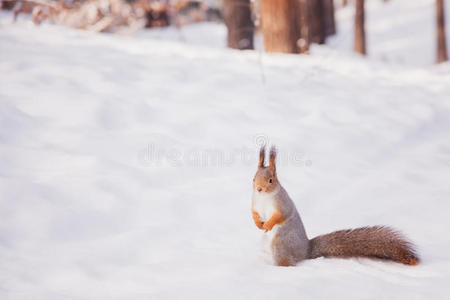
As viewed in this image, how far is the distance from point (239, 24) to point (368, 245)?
6.93 metres

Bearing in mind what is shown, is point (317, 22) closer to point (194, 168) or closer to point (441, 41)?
point (441, 41)

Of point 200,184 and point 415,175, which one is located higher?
Result: point 200,184

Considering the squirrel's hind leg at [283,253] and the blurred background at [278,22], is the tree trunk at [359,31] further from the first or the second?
the squirrel's hind leg at [283,253]

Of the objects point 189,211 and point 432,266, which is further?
point 189,211

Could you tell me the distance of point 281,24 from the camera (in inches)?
293

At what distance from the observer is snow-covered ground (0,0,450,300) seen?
250 cm

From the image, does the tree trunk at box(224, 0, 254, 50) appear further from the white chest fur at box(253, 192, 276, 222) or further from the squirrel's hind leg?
the squirrel's hind leg

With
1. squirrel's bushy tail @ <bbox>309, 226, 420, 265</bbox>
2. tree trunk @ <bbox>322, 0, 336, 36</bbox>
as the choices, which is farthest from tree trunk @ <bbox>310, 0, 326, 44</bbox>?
squirrel's bushy tail @ <bbox>309, 226, 420, 265</bbox>

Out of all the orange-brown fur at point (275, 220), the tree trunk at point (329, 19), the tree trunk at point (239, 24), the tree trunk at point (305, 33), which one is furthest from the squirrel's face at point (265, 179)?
the tree trunk at point (329, 19)

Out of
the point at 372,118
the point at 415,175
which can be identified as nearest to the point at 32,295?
the point at 415,175

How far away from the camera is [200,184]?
399cm

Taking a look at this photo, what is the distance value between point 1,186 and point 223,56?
189 inches

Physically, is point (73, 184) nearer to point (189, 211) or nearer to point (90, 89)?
point (189, 211)

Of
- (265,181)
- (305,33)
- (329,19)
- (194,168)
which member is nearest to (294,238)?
(265,181)
